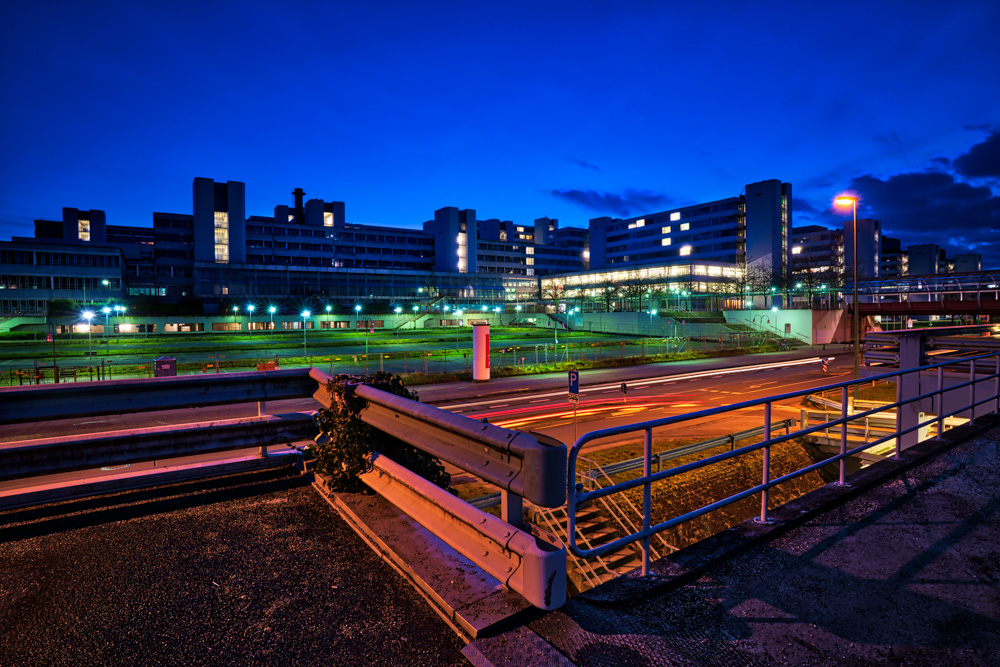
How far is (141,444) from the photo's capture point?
14.3 ft

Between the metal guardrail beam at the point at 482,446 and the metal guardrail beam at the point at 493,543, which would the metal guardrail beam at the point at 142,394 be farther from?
the metal guardrail beam at the point at 493,543

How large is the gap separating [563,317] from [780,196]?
56.3m

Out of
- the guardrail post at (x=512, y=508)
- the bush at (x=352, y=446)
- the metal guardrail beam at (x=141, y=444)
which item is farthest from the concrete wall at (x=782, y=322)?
the guardrail post at (x=512, y=508)

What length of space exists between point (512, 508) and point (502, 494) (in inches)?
4.5

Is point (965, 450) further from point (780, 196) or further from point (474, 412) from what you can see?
point (780, 196)

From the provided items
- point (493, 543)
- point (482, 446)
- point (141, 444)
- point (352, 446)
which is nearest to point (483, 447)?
point (482, 446)

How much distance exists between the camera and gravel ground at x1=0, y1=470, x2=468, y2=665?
7.90ft

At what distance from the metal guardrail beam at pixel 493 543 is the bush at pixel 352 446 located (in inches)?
24.9

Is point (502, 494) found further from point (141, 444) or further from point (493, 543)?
point (141, 444)

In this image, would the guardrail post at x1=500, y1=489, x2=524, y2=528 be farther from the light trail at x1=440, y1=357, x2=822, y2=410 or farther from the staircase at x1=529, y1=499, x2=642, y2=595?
the light trail at x1=440, y1=357, x2=822, y2=410

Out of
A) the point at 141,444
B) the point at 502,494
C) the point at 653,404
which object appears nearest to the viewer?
the point at 502,494

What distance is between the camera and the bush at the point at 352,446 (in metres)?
4.37

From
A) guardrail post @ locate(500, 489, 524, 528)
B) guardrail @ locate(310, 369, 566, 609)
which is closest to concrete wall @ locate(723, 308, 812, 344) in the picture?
guardrail @ locate(310, 369, 566, 609)

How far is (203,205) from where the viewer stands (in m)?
98.6
